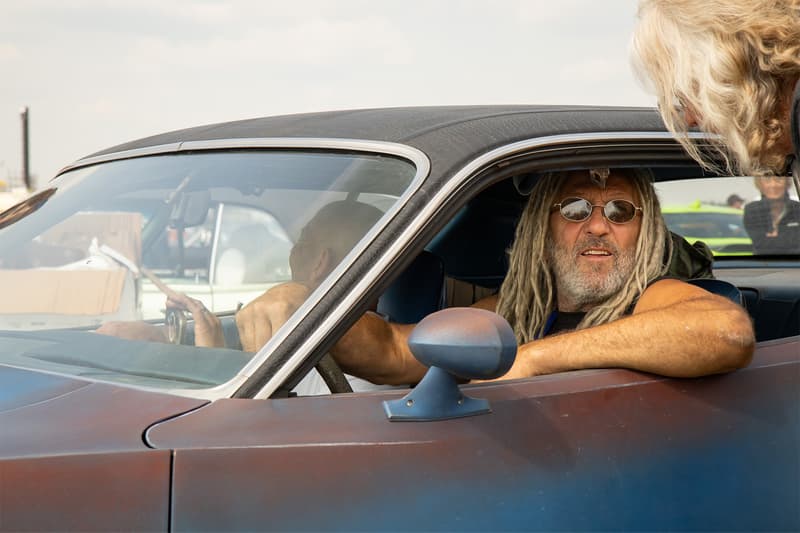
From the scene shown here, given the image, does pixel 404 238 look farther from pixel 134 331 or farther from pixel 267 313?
pixel 134 331

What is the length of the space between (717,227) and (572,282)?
3.18m

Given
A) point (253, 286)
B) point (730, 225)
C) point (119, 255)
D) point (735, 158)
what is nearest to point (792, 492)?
point (735, 158)

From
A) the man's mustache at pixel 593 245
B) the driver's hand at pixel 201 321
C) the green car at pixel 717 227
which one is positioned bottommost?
the green car at pixel 717 227

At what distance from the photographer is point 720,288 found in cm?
246

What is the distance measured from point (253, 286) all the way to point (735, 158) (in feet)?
3.97

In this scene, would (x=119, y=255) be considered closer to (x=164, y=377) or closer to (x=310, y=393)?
(x=164, y=377)

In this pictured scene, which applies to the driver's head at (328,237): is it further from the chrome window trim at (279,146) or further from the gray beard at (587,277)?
the gray beard at (587,277)

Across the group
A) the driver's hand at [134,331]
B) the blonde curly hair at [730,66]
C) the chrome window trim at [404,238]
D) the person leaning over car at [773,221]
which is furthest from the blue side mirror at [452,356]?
the person leaning over car at [773,221]

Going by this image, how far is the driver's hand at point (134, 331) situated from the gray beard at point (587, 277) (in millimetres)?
1223

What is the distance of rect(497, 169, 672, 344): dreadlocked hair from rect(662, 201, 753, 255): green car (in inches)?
69.5

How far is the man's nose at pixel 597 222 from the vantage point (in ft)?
8.87

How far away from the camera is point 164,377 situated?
6.14 feet

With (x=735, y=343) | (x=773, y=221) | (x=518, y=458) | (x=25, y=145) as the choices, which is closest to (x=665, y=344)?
(x=735, y=343)

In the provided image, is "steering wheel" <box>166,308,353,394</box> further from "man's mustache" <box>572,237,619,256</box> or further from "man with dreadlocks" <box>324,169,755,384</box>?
"man's mustache" <box>572,237,619,256</box>
